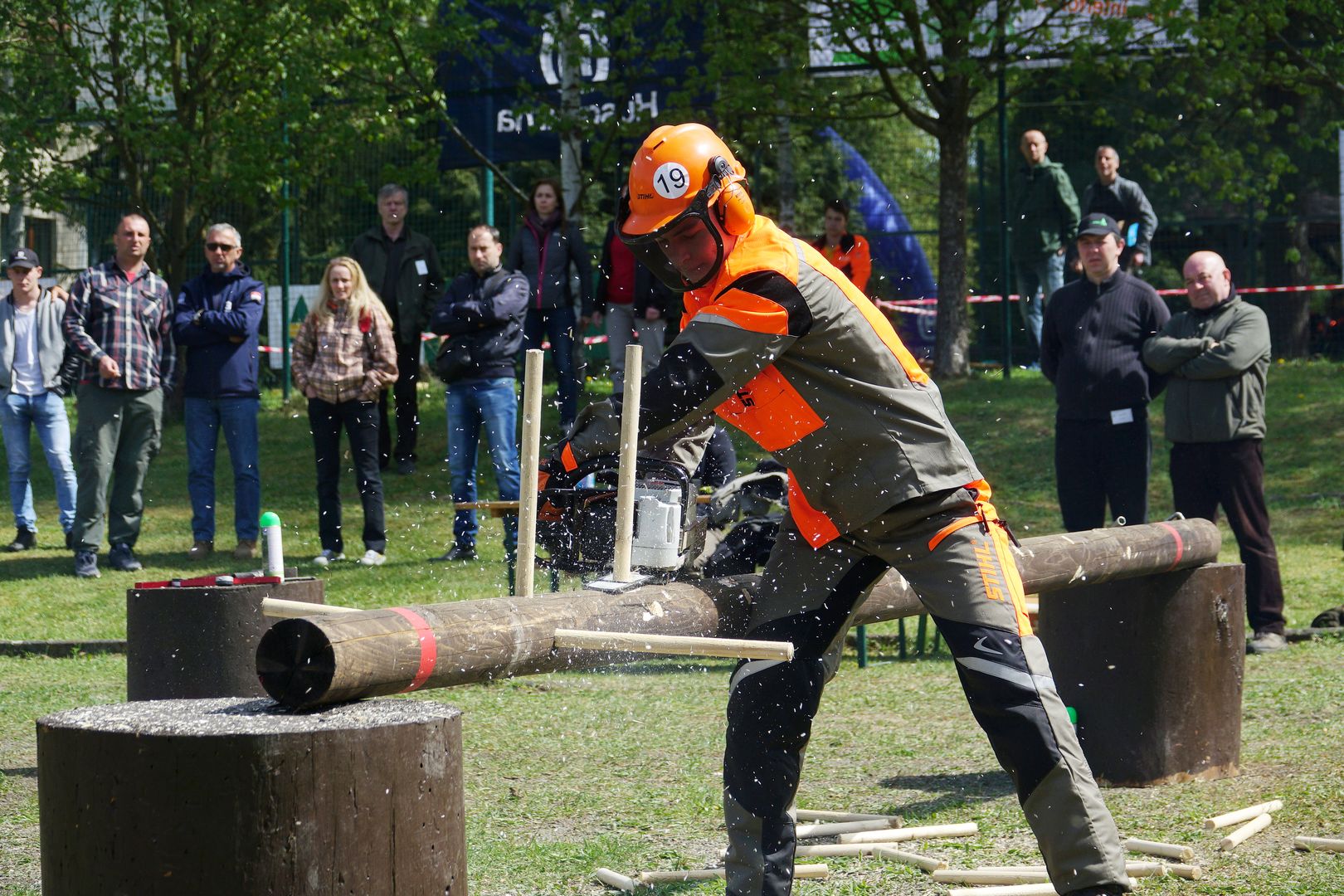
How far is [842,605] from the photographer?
446 centimetres

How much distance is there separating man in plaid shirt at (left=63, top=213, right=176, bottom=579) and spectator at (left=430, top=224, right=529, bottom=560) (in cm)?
197

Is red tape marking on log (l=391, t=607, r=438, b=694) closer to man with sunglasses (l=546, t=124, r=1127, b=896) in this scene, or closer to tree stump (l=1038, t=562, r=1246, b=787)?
man with sunglasses (l=546, t=124, r=1127, b=896)

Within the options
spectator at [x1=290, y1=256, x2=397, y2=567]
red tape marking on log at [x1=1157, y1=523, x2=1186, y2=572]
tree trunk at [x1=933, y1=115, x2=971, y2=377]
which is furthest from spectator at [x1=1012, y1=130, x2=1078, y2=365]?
red tape marking on log at [x1=1157, y1=523, x2=1186, y2=572]

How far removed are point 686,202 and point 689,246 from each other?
0.11 metres

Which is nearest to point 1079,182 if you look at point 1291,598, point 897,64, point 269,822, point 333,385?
point 897,64

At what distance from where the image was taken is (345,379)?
10.9 meters

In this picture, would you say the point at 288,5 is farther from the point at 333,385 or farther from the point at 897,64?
the point at 333,385

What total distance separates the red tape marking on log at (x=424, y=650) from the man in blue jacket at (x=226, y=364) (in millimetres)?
7812

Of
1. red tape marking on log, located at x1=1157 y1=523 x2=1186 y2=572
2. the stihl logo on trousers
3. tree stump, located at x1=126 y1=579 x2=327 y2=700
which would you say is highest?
the stihl logo on trousers

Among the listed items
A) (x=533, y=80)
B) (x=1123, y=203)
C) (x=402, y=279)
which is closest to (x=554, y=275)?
(x=402, y=279)

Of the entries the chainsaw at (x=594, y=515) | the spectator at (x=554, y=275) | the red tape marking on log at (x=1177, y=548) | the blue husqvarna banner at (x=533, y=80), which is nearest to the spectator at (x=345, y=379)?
the spectator at (x=554, y=275)

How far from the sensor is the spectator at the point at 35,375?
1180cm

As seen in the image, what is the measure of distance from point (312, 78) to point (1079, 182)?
928 cm

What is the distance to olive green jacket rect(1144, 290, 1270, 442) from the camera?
901cm
